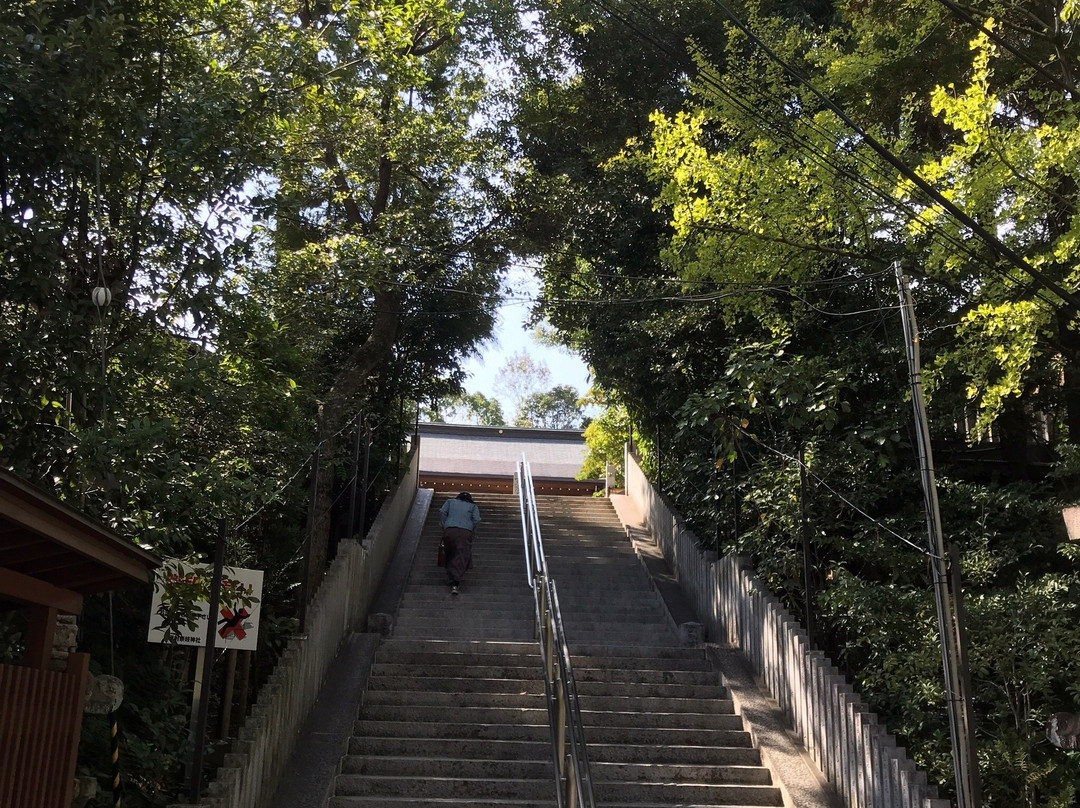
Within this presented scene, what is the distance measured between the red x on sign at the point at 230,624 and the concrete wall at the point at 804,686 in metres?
4.51

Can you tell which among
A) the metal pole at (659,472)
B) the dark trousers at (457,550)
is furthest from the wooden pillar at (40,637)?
the metal pole at (659,472)

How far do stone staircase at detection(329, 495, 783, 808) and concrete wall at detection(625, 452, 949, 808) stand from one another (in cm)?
48

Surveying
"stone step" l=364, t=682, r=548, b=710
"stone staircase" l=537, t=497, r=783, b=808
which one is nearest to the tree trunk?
"stone step" l=364, t=682, r=548, b=710

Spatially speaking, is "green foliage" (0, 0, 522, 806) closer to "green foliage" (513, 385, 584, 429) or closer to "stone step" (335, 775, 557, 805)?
"stone step" (335, 775, 557, 805)

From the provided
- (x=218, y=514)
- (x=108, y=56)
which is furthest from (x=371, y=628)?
(x=108, y=56)

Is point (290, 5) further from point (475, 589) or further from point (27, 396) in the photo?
point (27, 396)

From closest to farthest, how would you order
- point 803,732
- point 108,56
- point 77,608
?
point 77,608 → point 108,56 → point 803,732

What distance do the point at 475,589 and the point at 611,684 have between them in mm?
3505

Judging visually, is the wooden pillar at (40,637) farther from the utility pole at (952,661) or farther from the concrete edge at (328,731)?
the utility pole at (952,661)

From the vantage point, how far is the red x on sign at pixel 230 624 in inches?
280

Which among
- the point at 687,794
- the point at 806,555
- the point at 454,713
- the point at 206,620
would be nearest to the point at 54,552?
the point at 206,620

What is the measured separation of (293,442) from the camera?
36.0ft

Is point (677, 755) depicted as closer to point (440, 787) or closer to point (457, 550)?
point (440, 787)

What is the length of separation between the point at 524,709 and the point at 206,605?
3227 millimetres
